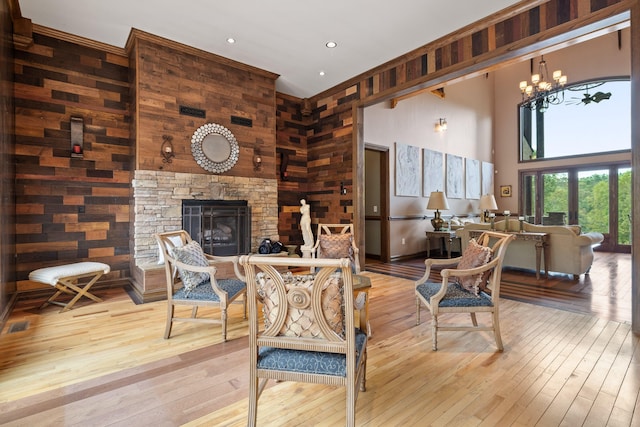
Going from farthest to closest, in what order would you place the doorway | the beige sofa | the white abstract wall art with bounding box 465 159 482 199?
1. the white abstract wall art with bounding box 465 159 482 199
2. the doorway
3. the beige sofa

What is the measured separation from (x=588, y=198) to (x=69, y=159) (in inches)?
451

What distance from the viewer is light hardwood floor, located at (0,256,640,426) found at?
170cm

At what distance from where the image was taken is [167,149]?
429 centimetres

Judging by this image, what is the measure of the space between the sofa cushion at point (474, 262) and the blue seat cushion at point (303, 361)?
1600mm

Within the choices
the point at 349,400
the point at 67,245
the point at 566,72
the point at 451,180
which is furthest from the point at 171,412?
the point at 566,72

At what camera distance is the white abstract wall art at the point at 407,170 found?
6539mm

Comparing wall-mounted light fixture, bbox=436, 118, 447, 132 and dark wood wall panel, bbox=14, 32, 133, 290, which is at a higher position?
wall-mounted light fixture, bbox=436, 118, 447, 132

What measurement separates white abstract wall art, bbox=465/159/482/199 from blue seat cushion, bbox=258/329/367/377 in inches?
316

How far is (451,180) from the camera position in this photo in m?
7.88

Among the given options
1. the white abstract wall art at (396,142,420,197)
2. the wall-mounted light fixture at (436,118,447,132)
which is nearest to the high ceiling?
the white abstract wall art at (396,142,420,197)

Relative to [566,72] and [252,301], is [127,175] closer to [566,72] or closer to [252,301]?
[252,301]

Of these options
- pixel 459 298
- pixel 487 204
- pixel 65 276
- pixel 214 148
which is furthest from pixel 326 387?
pixel 487 204

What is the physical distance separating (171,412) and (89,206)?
3.70m

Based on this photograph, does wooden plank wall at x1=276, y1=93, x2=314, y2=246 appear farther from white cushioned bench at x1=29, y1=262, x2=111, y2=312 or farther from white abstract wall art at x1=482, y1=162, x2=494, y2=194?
white abstract wall art at x1=482, y1=162, x2=494, y2=194
